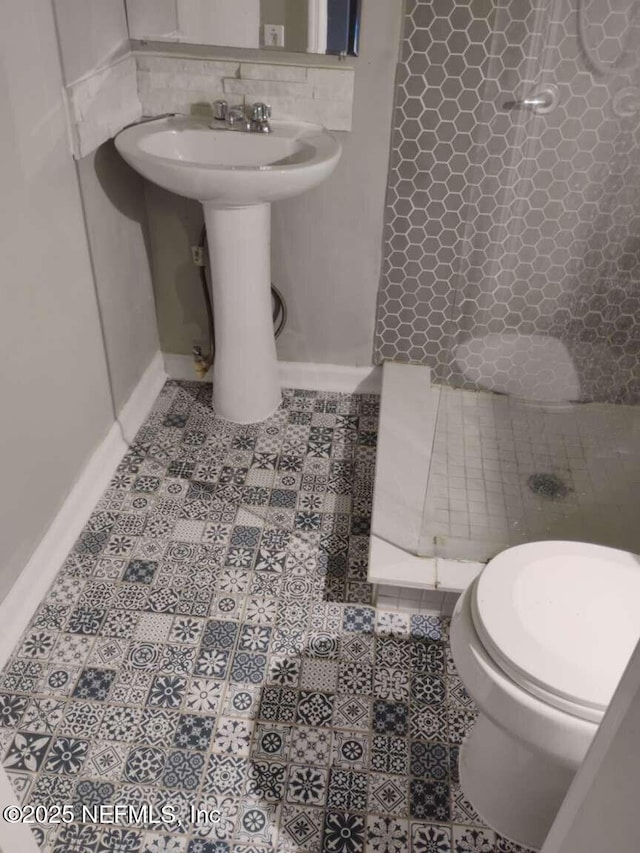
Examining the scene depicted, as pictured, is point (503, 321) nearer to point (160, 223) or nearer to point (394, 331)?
point (394, 331)

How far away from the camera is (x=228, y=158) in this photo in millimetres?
2111

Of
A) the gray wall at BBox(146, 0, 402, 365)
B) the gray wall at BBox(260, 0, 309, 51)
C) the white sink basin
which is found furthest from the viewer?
the gray wall at BBox(146, 0, 402, 365)

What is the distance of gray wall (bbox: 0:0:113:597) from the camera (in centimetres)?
154

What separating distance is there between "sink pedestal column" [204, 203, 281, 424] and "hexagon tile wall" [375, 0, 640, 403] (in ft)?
1.42

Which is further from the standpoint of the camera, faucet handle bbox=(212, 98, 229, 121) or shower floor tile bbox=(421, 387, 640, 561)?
faucet handle bbox=(212, 98, 229, 121)

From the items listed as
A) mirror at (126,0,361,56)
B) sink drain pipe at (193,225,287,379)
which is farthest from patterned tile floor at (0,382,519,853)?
mirror at (126,0,361,56)

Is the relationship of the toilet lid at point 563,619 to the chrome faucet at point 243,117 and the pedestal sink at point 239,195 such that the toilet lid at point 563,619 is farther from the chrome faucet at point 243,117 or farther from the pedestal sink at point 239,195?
the chrome faucet at point 243,117

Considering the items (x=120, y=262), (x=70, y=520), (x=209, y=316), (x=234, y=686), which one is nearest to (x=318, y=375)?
(x=209, y=316)

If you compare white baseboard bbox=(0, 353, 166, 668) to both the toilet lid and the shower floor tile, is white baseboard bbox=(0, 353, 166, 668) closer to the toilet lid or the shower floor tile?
the shower floor tile

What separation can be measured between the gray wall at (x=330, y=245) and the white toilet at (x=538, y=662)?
1326 millimetres

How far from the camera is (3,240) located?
153cm

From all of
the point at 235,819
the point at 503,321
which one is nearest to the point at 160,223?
the point at 503,321

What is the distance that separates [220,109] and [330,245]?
54cm

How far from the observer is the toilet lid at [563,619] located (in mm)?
1115
